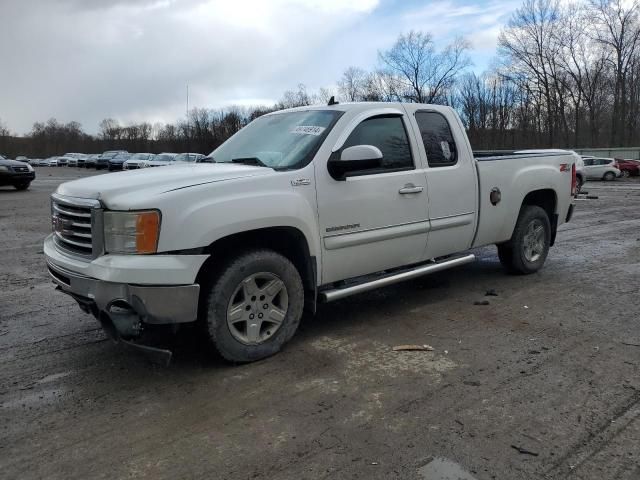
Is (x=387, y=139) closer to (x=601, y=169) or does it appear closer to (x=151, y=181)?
(x=151, y=181)

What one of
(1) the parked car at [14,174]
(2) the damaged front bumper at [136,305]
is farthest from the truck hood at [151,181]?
(1) the parked car at [14,174]

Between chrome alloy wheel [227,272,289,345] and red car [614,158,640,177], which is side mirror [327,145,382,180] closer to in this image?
chrome alloy wheel [227,272,289,345]

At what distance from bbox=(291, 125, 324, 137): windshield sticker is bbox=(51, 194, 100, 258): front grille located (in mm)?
1855

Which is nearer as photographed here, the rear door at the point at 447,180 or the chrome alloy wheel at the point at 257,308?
the chrome alloy wheel at the point at 257,308

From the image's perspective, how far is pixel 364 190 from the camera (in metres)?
4.63

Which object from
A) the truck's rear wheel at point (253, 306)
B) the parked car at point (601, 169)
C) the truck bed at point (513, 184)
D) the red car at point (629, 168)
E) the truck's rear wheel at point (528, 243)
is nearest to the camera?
the truck's rear wheel at point (253, 306)

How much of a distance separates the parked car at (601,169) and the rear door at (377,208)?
113ft

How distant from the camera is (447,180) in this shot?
212 inches

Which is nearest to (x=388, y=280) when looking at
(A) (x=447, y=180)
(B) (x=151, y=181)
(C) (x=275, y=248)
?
(C) (x=275, y=248)

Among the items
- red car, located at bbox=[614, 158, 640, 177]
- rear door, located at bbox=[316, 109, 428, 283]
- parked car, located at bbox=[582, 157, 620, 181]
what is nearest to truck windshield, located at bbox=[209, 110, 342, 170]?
rear door, located at bbox=[316, 109, 428, 283]

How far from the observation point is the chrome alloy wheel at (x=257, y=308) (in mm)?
3965

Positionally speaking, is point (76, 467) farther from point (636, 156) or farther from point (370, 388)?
point (636, 156)

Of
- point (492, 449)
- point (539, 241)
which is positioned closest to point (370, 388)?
point (492, 449)

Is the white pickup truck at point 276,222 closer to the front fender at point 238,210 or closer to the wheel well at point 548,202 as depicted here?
the front fender at point 238,210
